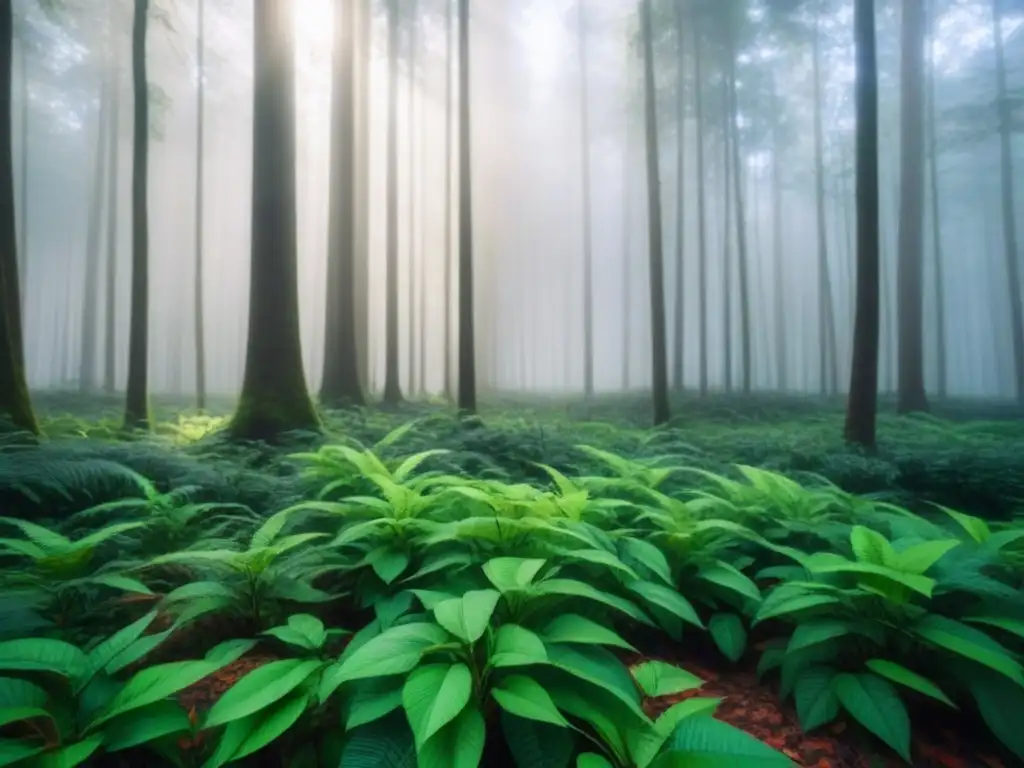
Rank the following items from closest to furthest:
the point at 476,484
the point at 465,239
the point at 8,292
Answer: the point at 476,484 → the point at 8,292 → the point at 465,239

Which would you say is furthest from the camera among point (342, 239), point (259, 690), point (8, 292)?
point (342, 239)

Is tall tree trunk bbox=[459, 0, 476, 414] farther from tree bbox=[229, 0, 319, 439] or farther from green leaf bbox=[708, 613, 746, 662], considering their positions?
green leaf bbox=[708, 613, 746, 662]

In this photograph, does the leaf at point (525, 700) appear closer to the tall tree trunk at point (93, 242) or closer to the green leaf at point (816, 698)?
the green leaf at point (816, 698)

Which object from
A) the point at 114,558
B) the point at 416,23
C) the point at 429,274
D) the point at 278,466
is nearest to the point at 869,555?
the point at 114,558

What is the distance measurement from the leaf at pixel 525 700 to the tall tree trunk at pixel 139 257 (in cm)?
965

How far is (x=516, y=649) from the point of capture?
1582 millimetres

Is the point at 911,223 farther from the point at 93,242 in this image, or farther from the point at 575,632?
the point at 93,242

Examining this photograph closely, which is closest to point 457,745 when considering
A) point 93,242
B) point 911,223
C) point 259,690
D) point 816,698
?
point 259,690

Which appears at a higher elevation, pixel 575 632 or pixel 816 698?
pixel 575 632

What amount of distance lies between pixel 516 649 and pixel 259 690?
82cm

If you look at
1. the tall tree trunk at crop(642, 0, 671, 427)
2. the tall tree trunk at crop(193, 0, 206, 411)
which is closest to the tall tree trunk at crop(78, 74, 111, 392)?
the tall tree trunk at crop(193, 0, 206, 411)

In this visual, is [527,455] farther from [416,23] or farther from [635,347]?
[635,347]

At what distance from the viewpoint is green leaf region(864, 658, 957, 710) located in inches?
67.0

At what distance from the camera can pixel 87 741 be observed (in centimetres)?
135
